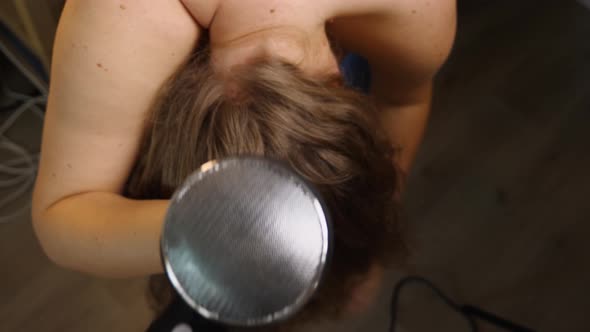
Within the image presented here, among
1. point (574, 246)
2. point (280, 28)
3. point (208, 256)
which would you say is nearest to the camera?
point (208, 256)

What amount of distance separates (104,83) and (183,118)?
69 mm

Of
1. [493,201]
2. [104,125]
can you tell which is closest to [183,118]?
[104,125]

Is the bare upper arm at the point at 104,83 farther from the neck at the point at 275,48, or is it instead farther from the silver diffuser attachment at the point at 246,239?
the silver diffuser attachment at the point at 246,239

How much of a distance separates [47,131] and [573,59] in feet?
3.89

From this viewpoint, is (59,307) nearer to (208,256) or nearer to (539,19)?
(208,256)

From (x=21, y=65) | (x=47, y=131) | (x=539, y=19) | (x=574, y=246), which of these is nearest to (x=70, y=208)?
(x=47, y=131)

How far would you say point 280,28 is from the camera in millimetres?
384

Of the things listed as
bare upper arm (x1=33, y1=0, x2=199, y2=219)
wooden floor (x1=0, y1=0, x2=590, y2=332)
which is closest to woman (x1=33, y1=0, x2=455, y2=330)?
bare upper arm (x1=33, y1=0, x2=199, y2=219)

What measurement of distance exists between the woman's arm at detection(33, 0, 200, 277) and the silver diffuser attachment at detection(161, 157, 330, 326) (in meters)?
0.10

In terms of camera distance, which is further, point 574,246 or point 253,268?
point 574,246

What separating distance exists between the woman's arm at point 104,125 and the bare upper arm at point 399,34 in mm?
161

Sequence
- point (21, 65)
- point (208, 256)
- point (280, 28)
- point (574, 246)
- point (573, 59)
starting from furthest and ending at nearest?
point (573, 59) < point (574, 246) < point (21, 65) < point (280, 28) < point (208, 256)

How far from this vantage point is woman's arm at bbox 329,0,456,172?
18.2 inches

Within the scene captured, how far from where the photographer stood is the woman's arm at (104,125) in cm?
38
